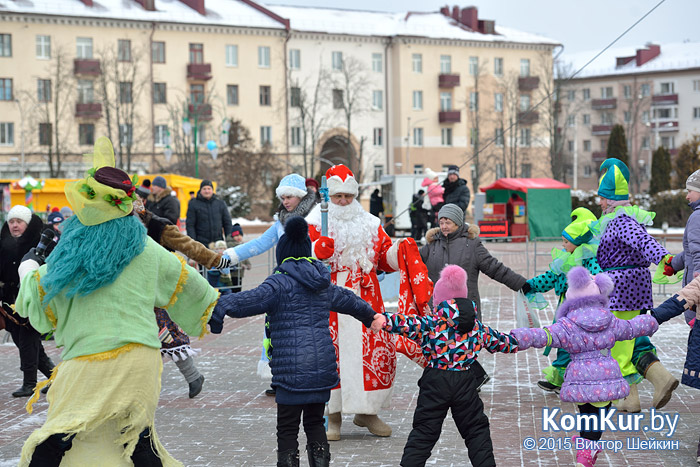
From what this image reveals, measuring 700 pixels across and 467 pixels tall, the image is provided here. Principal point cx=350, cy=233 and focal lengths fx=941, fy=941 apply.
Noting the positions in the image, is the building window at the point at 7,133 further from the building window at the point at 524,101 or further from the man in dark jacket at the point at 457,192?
the man in dark jacket at the point at 457,192

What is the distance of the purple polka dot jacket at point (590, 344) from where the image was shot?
5391mm

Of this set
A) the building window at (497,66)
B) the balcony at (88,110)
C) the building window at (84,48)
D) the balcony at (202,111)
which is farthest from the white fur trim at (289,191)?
the building window at (497,66)

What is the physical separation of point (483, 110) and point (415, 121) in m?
5.79

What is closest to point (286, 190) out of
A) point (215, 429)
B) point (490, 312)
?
point (215, 429)

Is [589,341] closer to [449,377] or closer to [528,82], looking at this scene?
[449,377]

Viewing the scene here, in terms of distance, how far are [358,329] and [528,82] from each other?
2573 inches

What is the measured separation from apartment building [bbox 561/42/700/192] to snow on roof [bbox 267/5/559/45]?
16.7 meters

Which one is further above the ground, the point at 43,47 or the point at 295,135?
the point at 43,47

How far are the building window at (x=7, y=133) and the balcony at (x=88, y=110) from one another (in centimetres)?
401

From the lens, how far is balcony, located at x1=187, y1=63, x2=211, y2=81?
6056 centimetres

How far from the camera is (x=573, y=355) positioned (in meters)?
5.50

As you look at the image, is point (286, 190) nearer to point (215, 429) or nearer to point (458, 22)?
point (215, 429)

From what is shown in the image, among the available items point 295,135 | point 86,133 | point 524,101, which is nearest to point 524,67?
point 524,101

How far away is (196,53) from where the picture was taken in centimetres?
6116
